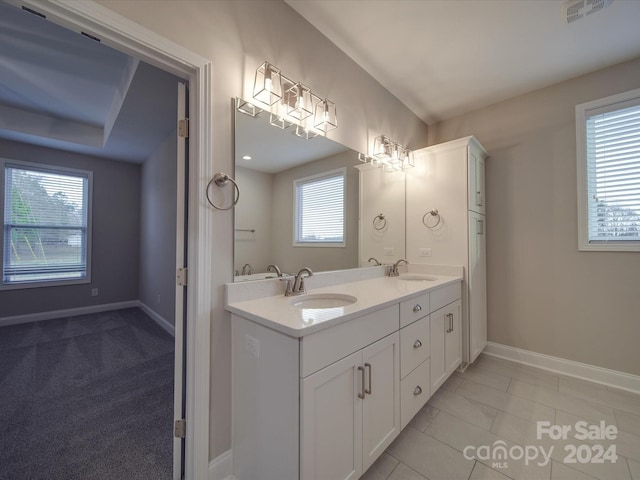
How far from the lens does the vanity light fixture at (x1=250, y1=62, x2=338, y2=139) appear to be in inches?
57.2

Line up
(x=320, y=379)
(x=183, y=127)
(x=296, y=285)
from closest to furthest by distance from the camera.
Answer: (x=320, y=379)
(x=183, y=127)
(x=296, y=285)

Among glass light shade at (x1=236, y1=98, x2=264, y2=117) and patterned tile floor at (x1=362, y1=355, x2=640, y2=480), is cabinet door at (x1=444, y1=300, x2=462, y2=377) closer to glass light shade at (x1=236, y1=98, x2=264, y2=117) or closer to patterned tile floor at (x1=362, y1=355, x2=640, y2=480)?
patterned tile floor at (x1=362, y1=355, x2=640, y2=480)

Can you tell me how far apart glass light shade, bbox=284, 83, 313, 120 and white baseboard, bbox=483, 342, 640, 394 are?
296 cm

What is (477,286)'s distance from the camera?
2.50 meters

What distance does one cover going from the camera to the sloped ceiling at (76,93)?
204 cm

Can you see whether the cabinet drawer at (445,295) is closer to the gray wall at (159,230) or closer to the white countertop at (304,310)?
the white countertop at (304,310)

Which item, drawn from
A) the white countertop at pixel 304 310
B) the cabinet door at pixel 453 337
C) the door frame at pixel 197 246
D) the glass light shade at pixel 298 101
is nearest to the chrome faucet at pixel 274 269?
the white countertop at pixel 304 310

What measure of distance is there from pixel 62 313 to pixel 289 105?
4898 mm

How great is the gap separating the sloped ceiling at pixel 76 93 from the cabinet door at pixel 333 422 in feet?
8.47

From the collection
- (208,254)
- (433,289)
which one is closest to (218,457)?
(208,254)

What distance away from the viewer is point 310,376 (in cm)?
97

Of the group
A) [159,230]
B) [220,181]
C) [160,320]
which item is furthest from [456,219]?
[160,320]

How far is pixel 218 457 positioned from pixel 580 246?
3.18 metres

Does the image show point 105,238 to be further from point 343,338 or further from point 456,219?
point 456,219
